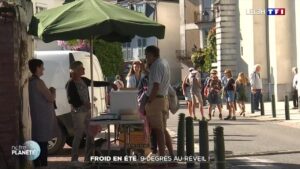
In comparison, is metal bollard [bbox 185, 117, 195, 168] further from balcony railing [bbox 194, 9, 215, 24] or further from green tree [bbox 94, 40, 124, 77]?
balcony railing [bbox 194, 9, 215, 24]

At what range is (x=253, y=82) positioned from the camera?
27.5 meters

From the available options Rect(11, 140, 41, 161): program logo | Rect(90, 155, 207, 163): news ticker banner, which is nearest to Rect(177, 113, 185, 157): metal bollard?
Rect(90, 155, 207, 163): news ticker banner

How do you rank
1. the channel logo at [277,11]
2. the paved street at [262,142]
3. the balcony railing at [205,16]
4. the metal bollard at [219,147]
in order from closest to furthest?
1. the metal bollard at [219,147]
2. the paved street at [262,142]
3. the channel logo at [277,11]
4. the balcony railing at [205,16]

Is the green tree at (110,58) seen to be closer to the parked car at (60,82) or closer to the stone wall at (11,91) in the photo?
the parked car at (60,82)

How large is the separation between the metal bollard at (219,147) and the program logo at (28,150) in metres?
2.99

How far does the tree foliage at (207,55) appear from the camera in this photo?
187 ft

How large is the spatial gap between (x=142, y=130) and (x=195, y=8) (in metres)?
66.3

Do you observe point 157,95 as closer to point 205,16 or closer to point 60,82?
point 60,82

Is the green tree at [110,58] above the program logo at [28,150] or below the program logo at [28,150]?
above

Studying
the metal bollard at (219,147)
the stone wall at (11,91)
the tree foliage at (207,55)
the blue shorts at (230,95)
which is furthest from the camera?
the tree foliage at (207,55)

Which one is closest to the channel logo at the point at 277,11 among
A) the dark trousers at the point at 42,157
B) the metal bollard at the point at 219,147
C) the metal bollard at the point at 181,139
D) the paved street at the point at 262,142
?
the paved street at the point at 262,142

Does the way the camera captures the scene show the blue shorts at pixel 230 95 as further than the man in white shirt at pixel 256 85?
No

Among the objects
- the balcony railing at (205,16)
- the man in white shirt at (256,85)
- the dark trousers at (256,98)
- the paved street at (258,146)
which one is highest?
the balcony railing at (205,16)

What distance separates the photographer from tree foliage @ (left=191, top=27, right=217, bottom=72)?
187ft
